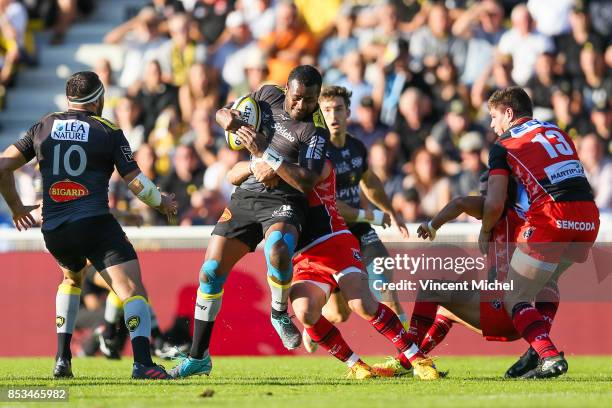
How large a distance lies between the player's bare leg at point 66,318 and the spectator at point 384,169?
6358mm

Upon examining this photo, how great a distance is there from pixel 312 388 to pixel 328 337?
0.90 m

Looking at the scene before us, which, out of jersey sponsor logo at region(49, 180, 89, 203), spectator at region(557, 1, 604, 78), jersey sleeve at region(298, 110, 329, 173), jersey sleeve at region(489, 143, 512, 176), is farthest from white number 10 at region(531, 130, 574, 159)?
spectator at region(557, 1, 604, 78)

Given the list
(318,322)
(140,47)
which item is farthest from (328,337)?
(140,47)

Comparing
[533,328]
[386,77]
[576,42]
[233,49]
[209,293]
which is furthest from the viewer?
[233,49]

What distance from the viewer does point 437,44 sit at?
711 inches

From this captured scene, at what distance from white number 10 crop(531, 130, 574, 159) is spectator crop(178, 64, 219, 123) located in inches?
353

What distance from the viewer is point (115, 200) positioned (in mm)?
16047

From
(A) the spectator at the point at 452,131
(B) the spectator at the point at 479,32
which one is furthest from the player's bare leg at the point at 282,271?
(B) the spectator at the point at 479,32

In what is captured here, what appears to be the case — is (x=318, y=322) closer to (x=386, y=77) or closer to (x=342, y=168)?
(x=342, y=168)

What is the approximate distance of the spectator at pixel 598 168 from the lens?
15.5 metres

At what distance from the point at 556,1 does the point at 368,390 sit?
1019 cm

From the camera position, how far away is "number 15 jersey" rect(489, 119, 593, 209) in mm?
10133

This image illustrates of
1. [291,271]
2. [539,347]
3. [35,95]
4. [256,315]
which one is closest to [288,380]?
[291,271]

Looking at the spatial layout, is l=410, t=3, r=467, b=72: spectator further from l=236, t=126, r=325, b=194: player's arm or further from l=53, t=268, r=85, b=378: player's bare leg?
l=53, t=268, r=85, b=378: player's bare leg
